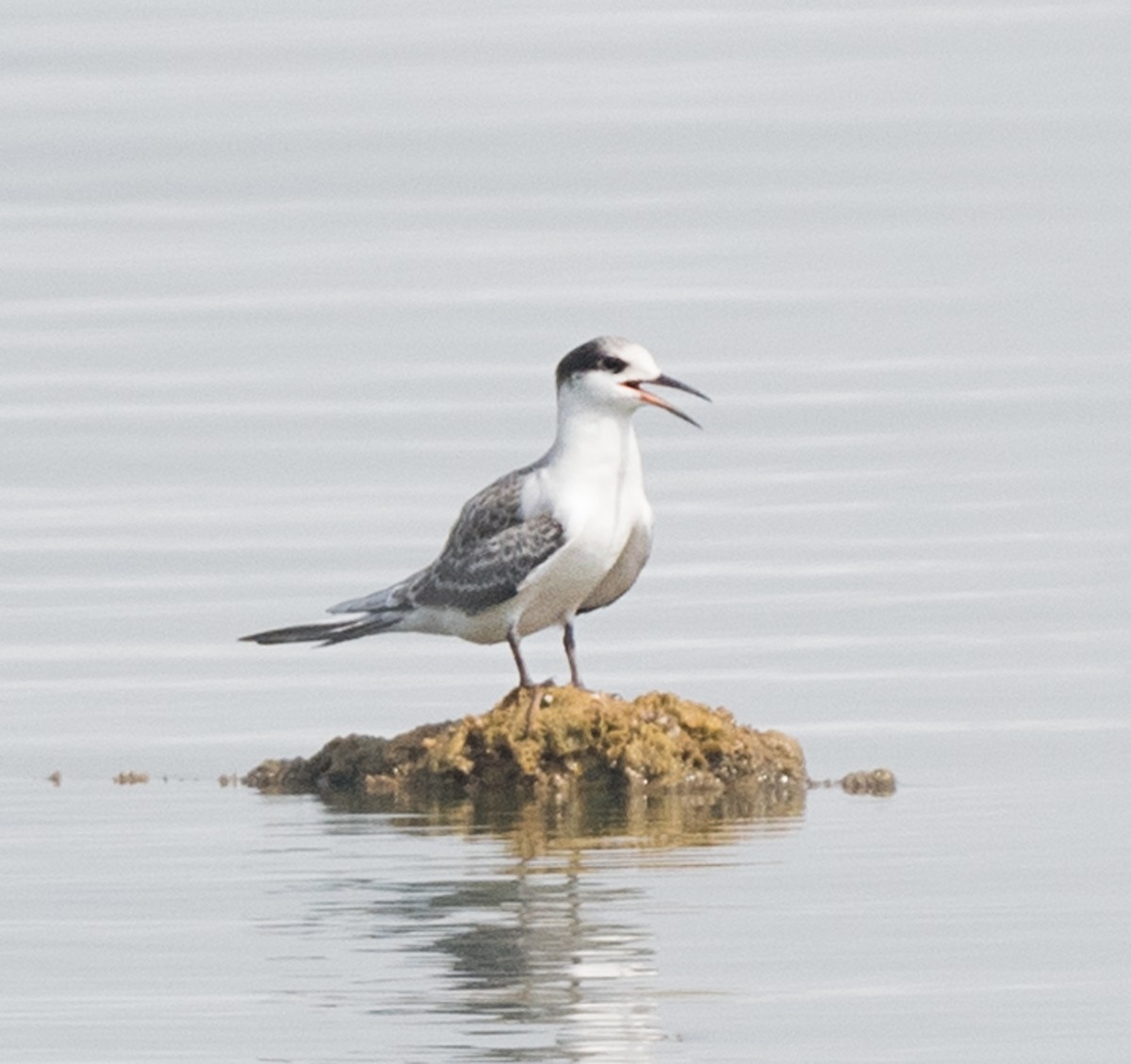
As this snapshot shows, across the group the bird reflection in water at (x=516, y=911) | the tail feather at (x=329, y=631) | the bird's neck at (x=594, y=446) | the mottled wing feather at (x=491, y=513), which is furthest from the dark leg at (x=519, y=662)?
the tail feather at (x=329, y=631)

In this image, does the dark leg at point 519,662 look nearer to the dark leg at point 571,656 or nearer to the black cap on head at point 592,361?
the dark leg at point 571,656

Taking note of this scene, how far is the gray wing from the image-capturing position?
16359 mm

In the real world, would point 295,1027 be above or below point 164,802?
below

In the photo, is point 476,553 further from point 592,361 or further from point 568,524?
point 592,361

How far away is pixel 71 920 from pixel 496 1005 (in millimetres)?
2241

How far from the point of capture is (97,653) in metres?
21.0

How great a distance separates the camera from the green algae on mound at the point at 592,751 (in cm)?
1595

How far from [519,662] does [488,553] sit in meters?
0.54

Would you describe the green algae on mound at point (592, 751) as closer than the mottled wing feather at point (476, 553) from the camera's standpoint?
Yes

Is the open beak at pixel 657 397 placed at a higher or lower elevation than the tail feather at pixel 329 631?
higher

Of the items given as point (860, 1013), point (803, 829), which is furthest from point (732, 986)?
point (803, 829)

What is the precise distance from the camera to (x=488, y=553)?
650 inches

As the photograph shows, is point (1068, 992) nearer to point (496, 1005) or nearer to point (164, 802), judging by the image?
point (496, 1005)

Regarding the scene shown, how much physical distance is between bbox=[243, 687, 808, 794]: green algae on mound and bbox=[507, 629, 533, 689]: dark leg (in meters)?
0.06
